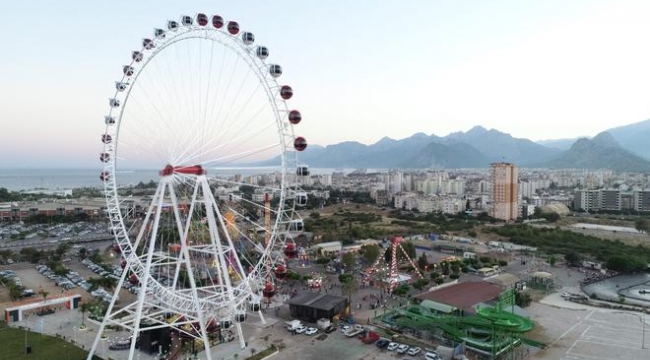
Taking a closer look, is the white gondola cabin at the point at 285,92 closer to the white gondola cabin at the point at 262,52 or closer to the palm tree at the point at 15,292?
the white gondola cabin at the point at 262,52

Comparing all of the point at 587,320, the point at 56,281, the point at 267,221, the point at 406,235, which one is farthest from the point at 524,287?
the point at 56,281

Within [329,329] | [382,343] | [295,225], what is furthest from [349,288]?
[295,225]

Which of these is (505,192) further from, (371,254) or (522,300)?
(522,300)

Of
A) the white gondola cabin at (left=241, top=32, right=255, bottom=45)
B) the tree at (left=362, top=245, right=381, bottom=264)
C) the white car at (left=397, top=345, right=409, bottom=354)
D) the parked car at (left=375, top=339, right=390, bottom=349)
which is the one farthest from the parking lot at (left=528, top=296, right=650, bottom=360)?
the white gondola cabin at (left=241, top=32, right=255, bottom=45)

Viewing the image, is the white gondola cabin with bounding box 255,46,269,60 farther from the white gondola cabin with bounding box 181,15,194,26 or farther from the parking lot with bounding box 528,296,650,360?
the parking lot with bounding box 528,296,650,360

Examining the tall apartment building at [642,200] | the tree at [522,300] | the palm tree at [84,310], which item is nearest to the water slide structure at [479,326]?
the tree at [522,300]
